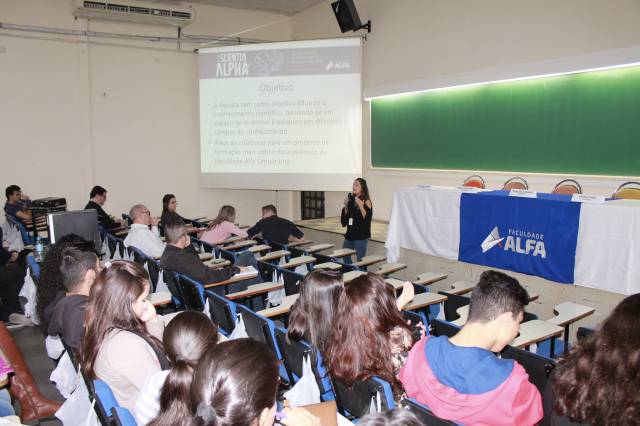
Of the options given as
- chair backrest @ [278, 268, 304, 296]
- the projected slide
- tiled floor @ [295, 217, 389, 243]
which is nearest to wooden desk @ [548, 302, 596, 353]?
chair backrest @ [278, 268, 304, 296]

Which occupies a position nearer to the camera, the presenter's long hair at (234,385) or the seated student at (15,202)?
the presenter's long hair at (234,385)

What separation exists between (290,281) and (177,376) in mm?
2595

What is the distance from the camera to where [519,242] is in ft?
13.8

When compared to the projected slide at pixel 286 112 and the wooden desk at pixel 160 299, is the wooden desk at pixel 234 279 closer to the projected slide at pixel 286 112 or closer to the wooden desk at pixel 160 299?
the wooden desk at pixel 160 299

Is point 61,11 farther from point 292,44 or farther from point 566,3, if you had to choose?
point 566,3

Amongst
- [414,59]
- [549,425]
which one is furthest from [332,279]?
[414,59]

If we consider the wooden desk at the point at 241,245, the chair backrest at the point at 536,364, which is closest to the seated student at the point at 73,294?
the chair backrest at the point at 536,364

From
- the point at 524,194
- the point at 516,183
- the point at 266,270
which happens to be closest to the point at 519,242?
the point at 524,194

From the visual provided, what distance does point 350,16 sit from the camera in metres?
7.78

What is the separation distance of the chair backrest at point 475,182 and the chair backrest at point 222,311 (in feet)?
13.9

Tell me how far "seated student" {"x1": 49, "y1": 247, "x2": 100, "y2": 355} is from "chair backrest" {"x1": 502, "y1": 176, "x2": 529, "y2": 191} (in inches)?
196

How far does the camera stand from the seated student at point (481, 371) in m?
1.54

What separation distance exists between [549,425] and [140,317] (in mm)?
1736

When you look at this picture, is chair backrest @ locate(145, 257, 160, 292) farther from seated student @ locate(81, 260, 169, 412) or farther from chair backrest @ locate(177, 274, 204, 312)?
seated student @ locate(81, 260, 169, 412)
